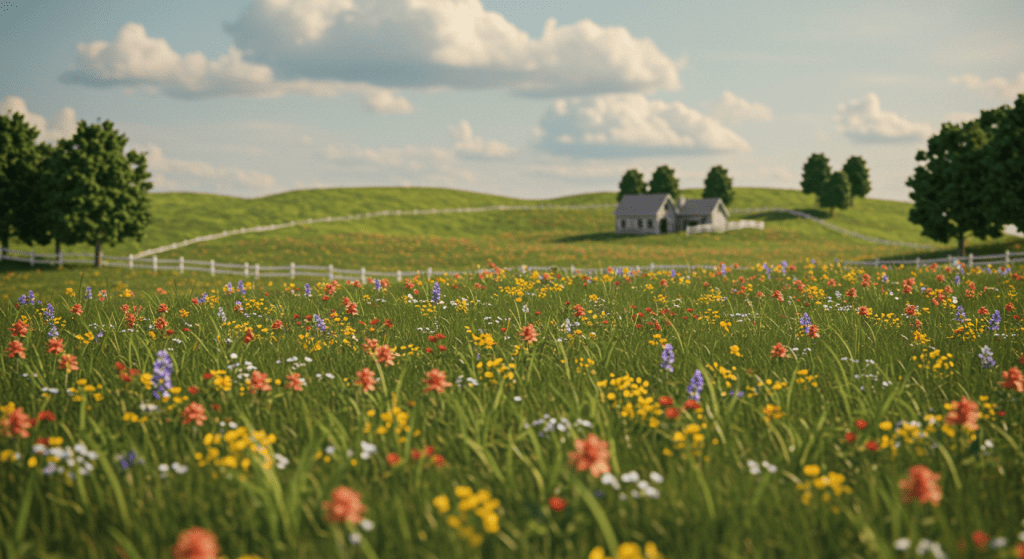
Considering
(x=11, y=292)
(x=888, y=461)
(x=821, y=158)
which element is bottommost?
(x=11, y=292)

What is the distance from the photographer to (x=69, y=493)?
138 inches

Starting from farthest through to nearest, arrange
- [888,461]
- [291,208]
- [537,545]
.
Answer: [291,208]
[888,461]
[537,545]

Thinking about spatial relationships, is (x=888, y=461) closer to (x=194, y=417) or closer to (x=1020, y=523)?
(x=1020, y=523)

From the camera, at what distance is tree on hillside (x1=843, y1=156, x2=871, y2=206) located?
3957 inches

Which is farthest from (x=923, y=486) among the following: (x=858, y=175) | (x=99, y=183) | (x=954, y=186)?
(x=858, y=175)

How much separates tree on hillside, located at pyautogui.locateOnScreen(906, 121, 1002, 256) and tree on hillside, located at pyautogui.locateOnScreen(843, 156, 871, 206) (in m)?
60.2

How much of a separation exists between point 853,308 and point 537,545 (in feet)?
24.2

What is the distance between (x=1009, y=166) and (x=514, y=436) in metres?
45.8

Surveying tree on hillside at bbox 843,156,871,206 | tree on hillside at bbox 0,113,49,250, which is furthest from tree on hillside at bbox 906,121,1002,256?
tree on hillside at bbox 843,156,871,206

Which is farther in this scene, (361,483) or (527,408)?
(527,408)

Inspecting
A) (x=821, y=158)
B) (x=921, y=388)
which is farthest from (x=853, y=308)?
(x=821, y=158)

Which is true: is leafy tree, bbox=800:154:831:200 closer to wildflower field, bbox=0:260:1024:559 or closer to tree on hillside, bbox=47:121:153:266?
tree on hillside, bbox=47:121:153:266

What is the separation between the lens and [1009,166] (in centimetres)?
3753

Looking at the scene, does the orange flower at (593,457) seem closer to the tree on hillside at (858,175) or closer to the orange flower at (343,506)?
the orange flower at (343,506)
